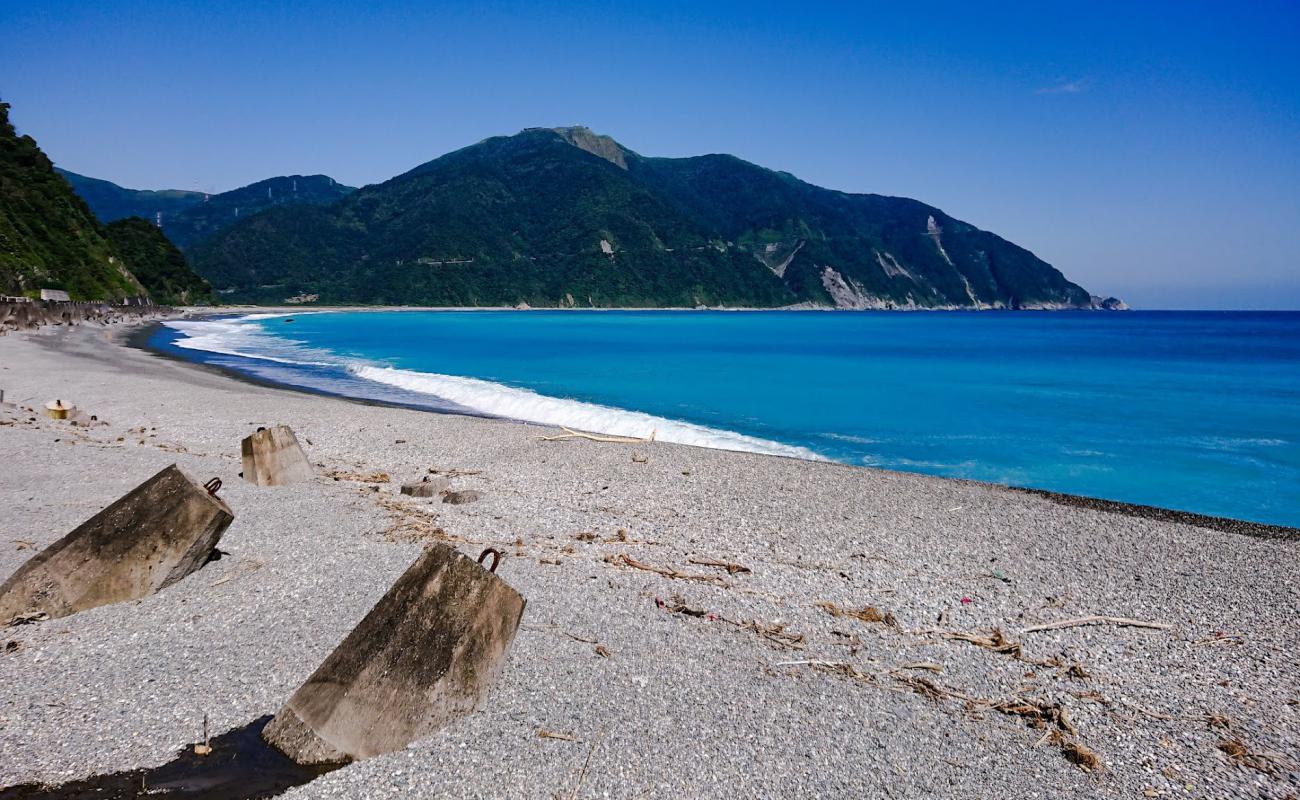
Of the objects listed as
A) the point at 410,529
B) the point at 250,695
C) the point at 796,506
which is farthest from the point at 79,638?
the point at 796,506

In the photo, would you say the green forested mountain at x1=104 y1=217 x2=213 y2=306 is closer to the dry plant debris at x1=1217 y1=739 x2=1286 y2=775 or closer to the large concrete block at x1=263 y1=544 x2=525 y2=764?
the large concrete block at x1=263 y1=544 x2=525 y2=764

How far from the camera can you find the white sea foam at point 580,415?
1916cm

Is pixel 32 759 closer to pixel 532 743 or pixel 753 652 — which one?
pixel 532 743

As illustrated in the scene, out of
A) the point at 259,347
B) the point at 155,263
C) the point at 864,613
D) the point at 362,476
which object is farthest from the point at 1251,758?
the point at 155,263

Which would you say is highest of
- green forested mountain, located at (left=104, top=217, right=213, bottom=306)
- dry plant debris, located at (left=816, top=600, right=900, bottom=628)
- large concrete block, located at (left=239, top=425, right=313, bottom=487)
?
green forested mountain, located at (left=104, top=217, right=213, bottom=306)

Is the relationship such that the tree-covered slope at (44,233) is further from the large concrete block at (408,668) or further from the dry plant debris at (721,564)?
the large concrete block at (408,668)

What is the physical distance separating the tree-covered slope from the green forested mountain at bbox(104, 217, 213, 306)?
24.4 m

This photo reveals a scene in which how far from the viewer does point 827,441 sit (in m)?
21.0

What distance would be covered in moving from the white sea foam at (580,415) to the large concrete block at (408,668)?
13.1 m

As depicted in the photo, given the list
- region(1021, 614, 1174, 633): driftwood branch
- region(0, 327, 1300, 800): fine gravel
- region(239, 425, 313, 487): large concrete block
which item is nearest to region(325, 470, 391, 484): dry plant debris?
region(0, 327, 1300, 800): fine gravel

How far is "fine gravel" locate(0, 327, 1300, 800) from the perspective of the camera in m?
4.21

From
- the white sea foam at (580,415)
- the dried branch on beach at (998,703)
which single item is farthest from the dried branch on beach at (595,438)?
the dried branch on beach at (998,703)

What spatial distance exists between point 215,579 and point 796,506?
7185mm

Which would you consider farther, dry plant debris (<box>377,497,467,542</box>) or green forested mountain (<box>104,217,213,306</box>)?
green forested mountain (<box>104,217,213,306</box>)
